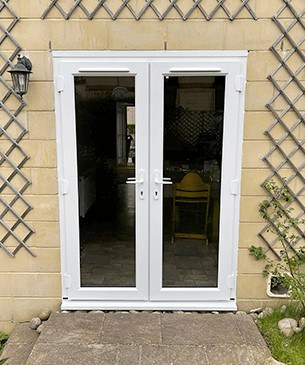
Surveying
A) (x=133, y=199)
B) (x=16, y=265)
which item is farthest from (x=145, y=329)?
(x=16, y=265)

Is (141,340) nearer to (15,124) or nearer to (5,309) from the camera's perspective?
(5,309)

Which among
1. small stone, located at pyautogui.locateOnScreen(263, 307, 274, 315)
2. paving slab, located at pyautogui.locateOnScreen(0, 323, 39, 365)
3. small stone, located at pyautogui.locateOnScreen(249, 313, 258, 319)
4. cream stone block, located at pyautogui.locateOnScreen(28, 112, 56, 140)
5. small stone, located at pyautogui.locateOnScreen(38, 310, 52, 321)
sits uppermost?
cream stone block, located at pyautogui.locateOnScreen(28, 112, 56, 140)

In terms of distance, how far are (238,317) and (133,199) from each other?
1274 mm

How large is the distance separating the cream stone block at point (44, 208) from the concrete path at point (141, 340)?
2.63ft

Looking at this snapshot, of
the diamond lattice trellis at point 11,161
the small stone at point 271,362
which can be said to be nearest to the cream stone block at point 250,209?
the small stone at point 271,362

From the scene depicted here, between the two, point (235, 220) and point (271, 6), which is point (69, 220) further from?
point (271, 6)

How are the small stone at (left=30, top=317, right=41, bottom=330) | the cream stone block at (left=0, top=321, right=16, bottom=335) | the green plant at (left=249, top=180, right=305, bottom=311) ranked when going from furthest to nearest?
the cream stone block at (left=0, top=321, right=16, bottom=335), the small stone at (left=30, top=317, right=41, bottom=330), the green plant at (left=249, top=180, right=305, bottom=311)

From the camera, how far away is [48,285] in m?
3.00

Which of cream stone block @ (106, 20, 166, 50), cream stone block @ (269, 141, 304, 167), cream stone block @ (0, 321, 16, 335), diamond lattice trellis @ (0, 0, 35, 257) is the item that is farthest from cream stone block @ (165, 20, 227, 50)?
cream stone block @ (0, 321, 16, 335)

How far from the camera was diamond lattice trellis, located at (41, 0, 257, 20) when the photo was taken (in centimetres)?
261

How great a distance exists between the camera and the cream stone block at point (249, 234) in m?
2.91

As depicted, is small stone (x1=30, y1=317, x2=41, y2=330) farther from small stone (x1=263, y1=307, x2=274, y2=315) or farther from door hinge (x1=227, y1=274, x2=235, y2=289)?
small stone (x1=263, y1=307, x2=274, y2=315)

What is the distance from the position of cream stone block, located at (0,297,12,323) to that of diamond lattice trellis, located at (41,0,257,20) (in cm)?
231

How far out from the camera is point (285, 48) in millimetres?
2658
